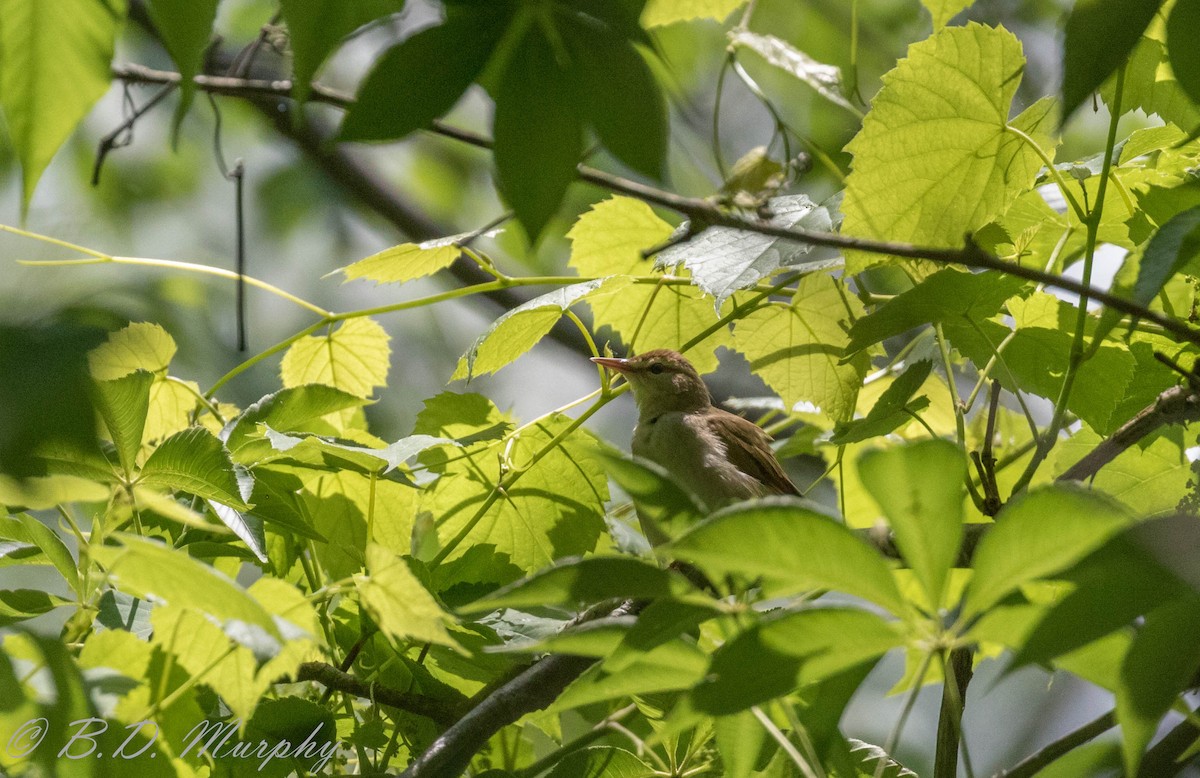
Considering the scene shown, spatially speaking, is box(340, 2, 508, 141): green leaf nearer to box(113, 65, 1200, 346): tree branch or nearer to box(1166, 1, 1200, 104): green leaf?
box(113, 65, 1200, 346): tree branch

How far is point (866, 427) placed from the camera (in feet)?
4.32

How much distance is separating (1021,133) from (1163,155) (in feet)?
1.08

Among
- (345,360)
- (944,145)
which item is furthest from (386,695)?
(944,145)

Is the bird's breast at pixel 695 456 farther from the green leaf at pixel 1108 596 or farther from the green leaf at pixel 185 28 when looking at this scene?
the green leaf at pixel 185 28

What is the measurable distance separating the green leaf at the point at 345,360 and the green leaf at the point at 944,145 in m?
0.95

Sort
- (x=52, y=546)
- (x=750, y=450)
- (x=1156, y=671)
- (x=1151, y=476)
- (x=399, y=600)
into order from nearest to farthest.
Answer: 1. (x=1156, y=671)
2. (x=399, y=600)
3. (x=52, y=546)
4. (x=1151, y=476)
5. (x=750, y=450)

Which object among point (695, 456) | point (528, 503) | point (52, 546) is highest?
point (52, 546)

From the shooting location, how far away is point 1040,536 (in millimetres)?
649

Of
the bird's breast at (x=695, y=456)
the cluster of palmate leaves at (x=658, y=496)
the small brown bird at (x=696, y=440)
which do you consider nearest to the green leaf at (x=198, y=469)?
the cluster of palmate leaves at (x=658, y=496)

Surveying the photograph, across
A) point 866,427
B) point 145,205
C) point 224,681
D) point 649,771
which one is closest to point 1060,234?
point 866,427

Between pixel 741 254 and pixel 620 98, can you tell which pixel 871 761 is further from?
pixel 620 98

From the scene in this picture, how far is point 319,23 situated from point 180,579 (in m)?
0.43

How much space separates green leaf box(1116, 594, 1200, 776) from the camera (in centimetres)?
61

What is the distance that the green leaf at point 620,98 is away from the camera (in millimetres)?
621
